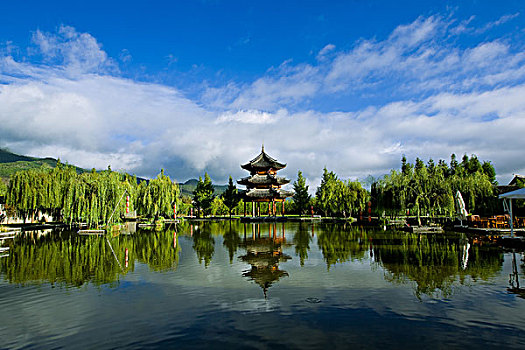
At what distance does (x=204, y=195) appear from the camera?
154 ft

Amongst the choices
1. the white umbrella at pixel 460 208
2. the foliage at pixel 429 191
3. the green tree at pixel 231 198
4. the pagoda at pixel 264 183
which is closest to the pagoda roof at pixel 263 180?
the pagoda at pixel 264 183

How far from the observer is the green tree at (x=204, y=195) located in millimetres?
46375

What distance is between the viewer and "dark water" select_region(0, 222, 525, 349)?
4711mm

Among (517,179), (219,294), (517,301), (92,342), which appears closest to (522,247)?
(517,301)

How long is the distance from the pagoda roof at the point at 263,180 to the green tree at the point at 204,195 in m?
6.63

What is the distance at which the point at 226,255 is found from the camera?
12.3m

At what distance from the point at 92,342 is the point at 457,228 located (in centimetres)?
2192

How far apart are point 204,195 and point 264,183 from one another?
36.2 ft

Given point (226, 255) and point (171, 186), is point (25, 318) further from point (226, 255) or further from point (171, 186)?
point (171, 186)

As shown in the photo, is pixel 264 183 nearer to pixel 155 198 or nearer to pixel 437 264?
pixel 155 198

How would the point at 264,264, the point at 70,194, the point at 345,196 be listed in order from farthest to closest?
1. the point at 345,196
2. the point at 70,194
3. the point at 264,264

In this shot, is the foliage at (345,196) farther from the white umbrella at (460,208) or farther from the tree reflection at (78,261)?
the tree reflection at (78,261)

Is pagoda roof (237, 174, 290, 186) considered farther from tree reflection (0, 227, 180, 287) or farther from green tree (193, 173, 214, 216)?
tree reflection (0, 227, 180, 287)

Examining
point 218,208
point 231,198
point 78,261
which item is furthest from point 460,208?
point 218,208
